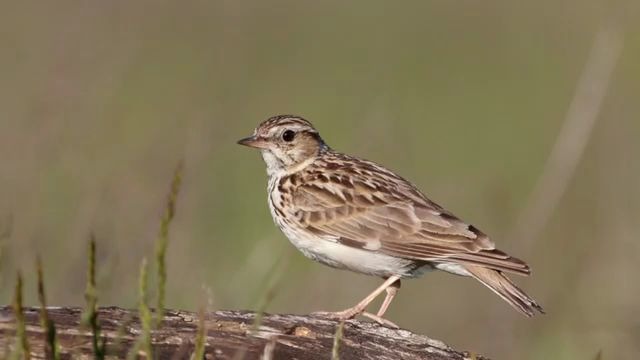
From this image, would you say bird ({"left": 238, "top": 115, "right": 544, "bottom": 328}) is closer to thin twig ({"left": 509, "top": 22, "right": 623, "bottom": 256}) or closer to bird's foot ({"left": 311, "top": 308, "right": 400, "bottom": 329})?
bird's foot ({"left": 311, "top": 308, "right": 400, "bottom": 329})

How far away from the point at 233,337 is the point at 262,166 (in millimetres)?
13247

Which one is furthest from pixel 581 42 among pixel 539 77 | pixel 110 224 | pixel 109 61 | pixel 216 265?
pixel 110 224

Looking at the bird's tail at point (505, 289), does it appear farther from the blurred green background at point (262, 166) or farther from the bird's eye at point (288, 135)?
the bird's eye at point (288, 135)

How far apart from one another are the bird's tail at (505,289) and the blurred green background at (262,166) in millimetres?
1217

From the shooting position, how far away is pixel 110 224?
9328 millimetres

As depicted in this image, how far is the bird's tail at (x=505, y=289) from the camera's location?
8.00 meters

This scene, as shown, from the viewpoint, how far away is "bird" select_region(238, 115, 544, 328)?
8.27 m

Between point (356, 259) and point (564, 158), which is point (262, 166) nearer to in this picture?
point (564, 158)

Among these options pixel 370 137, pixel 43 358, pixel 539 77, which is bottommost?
pixel 43 358

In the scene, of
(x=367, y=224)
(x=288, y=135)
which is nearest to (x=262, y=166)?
(x=288, y=135)

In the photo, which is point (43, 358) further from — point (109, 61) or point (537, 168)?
point (537, 168)

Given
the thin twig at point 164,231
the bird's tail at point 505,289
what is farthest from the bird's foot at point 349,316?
the thin twig at point 164,231

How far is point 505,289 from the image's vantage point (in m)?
8.20

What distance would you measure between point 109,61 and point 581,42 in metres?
14.2
